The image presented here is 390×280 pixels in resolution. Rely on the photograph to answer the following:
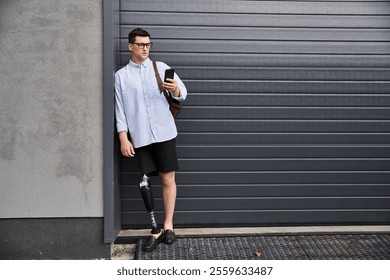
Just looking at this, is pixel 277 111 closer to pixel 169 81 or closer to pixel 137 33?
pixel 169 81

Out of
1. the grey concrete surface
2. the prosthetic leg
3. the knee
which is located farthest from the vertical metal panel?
the knee

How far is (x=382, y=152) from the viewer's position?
677 cm

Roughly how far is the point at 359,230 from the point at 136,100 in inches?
106

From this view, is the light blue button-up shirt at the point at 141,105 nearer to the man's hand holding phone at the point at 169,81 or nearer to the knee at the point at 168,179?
the man's hand holding phone at the point at 169,81

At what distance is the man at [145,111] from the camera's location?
19.4 ft

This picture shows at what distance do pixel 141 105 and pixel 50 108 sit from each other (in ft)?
2.74

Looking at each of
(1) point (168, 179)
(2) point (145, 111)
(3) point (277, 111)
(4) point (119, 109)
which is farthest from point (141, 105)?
(3) point (277, 111)

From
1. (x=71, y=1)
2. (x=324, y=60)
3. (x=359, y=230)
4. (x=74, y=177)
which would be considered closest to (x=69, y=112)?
(x=74, y=177)

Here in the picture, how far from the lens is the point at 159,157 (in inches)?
240

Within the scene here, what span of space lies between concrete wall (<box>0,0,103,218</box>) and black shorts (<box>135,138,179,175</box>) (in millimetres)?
434

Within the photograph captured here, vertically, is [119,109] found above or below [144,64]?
below

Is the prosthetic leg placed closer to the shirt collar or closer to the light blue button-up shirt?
the light blue button-up shirt

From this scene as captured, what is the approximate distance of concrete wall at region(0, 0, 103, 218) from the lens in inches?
225

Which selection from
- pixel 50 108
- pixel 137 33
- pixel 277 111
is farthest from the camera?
pixel 277 111
